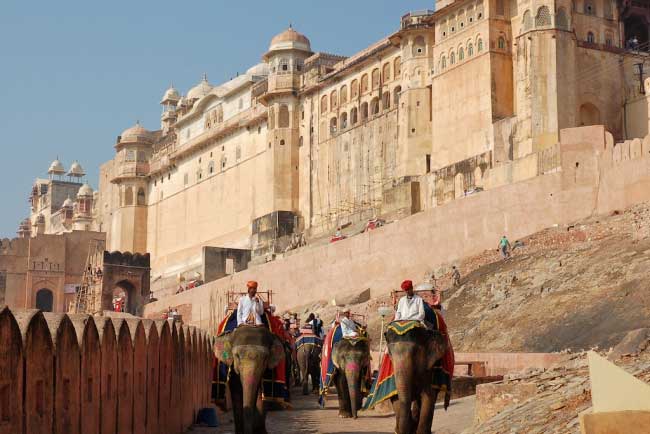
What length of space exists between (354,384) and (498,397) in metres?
3.51

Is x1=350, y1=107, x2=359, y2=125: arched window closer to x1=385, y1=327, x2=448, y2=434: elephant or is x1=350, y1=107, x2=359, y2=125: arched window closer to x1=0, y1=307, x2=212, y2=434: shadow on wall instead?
x1=0, y1=307, x2=212, y2=434: shadow on wall

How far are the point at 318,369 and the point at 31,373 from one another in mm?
12200

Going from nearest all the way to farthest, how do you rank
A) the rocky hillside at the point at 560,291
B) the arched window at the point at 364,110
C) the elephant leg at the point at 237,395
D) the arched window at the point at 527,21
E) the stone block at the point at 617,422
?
the stone block at the point at 617,422 → the elephant leg at the point at 237,395 → the rocky hillside at the point at 560,291 → the arched window at the point at 527,21 → the arched window at the point at 364,110

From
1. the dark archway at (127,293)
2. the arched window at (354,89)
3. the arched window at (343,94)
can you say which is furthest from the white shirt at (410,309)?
the dark archway at (127,293)

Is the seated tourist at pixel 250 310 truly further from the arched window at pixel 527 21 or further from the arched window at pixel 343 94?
the arched window at pixel 343 94

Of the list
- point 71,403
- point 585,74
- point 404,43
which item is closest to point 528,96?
point 585,74

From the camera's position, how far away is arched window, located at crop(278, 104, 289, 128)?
5028cm

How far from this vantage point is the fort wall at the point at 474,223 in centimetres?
2720

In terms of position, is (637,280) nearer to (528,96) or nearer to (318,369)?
(318,369)

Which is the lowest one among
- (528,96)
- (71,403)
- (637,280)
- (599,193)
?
(71,403)

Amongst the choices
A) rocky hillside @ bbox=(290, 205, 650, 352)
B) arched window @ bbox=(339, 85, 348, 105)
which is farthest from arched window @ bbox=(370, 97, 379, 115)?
rocky hillside @ bbox=(290, 205, 650, 352)

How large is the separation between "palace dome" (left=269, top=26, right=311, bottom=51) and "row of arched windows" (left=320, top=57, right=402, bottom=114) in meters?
Answer: 3.88

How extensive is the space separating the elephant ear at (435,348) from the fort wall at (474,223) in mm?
16745

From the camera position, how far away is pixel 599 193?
2748 cm
